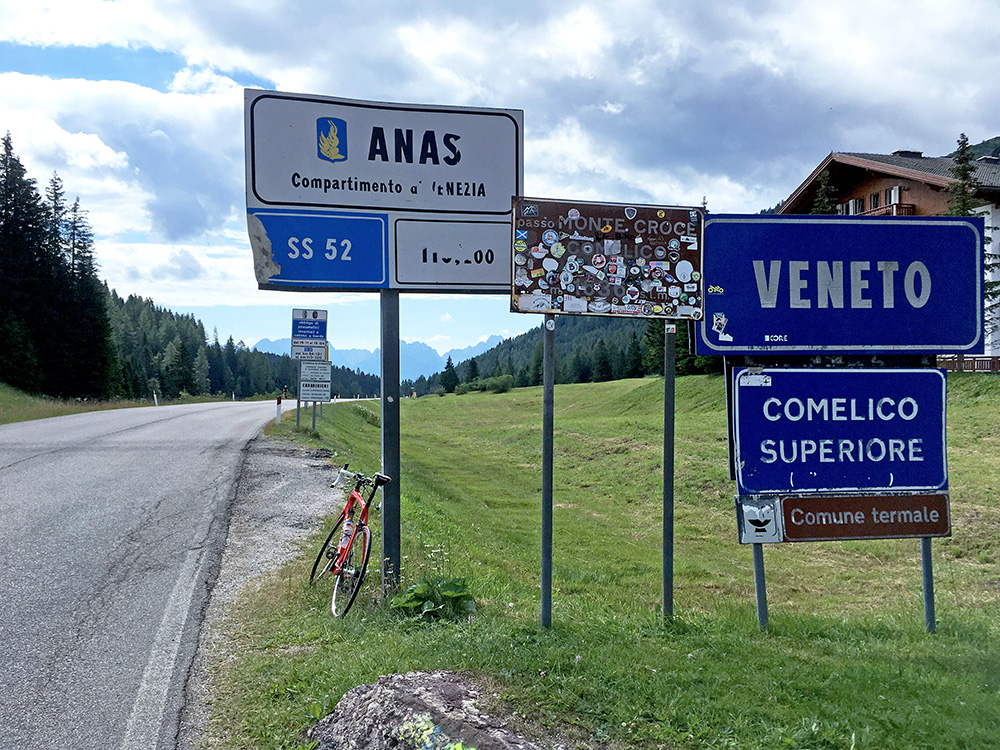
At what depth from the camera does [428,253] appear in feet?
19.0

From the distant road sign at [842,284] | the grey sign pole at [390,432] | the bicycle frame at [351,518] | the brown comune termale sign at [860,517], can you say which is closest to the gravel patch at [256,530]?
the bicycle frame at [351,518]

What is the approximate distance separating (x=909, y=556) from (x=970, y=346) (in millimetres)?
7136

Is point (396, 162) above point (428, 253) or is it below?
above

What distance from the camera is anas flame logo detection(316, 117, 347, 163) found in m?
5.64

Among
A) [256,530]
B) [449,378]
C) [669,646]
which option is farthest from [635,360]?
[669,646]

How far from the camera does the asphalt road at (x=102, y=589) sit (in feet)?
13.2

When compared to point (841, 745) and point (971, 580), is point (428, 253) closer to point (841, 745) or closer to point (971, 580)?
point (841, 745)

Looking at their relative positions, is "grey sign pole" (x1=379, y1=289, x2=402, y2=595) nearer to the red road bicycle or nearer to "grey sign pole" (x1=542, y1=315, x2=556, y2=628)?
the red road bicycle

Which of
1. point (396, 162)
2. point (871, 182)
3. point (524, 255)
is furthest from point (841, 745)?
point (871, 182)

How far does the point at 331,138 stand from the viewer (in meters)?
5.64

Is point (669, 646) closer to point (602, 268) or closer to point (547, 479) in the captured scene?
point (547, 479)

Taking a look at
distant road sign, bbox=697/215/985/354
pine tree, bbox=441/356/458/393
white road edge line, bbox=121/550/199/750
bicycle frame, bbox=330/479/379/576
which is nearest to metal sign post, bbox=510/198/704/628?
distant road sign, bbox=697/215/985/354

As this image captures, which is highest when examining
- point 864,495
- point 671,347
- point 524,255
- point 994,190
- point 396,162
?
point 994,190

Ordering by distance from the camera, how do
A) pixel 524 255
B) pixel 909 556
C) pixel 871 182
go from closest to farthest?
pixel 524 255 → pixel 909 556 → pixel 871 182
